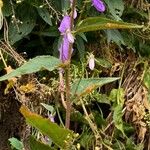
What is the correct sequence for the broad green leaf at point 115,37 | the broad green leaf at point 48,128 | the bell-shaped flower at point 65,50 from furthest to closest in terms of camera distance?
the broad green leaf at point 115,37
the bell-shaped flower at point 65,50
the broad green leaf at point 48,128

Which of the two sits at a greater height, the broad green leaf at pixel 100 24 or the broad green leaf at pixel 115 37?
the broad green leaf at pixel 100 24

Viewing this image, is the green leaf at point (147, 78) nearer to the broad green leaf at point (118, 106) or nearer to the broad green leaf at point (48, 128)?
the broad green leaf at point (118, 106)

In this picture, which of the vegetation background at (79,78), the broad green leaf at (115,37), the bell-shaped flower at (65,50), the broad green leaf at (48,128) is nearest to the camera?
the broad green leaf at (48,128)

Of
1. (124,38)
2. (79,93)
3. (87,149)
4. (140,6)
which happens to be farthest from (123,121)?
(79,93)

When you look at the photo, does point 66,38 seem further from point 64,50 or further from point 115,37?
point 115,37

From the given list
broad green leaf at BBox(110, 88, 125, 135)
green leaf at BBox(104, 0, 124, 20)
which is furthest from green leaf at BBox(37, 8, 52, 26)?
broad green leaf at BBox(110, 88, 125, 135)

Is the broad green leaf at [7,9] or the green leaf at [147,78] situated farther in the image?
the green leaf at [147,78]

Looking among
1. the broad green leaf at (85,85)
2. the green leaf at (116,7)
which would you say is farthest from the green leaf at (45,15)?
the broad green leaf at (85,85)

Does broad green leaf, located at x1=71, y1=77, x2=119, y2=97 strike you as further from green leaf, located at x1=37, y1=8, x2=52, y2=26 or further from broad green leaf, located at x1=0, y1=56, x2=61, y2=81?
green leaf, located at x1=37, y1=8, x2=52, y2=26
